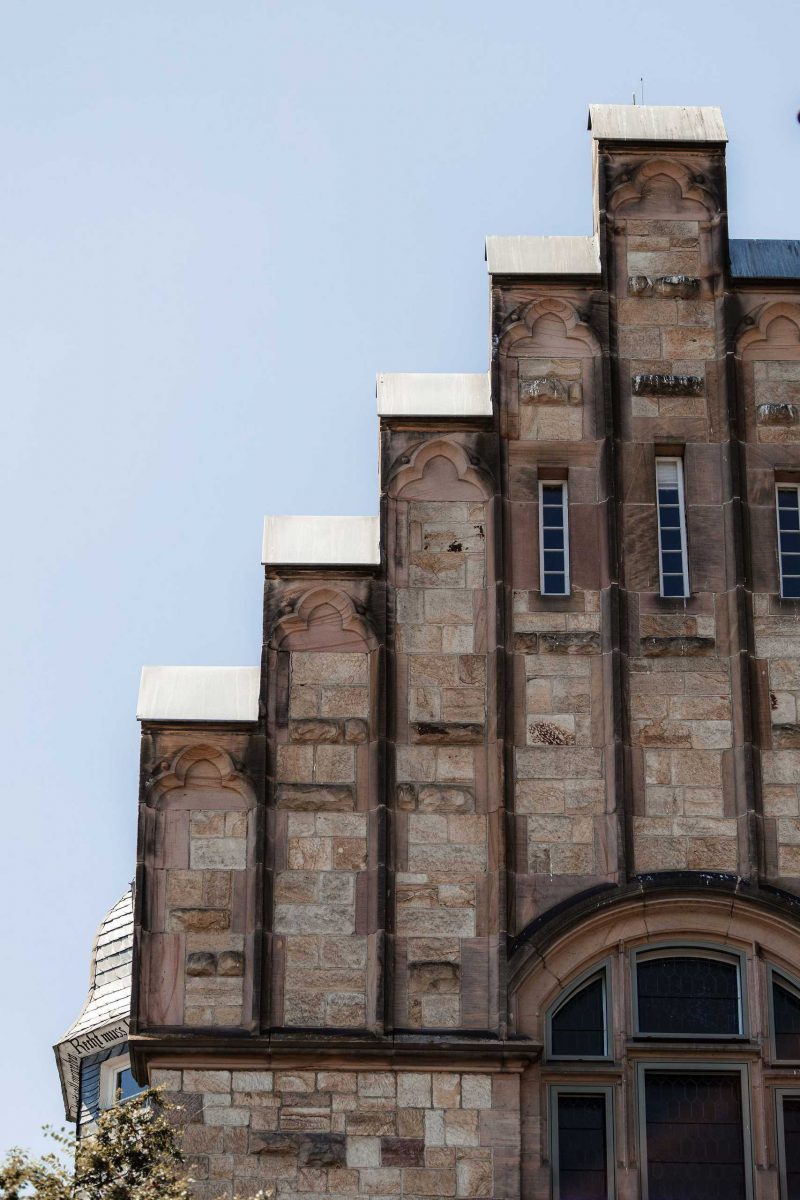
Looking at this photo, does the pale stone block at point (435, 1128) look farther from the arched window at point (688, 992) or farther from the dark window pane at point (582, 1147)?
the arched window at point (688, 992)

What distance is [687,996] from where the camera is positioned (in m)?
26.1

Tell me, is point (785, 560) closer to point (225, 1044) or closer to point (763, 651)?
point (763, 651)

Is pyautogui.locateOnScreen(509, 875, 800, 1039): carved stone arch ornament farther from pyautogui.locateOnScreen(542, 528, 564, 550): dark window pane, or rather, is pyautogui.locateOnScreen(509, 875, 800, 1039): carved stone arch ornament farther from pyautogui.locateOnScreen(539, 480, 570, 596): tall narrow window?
pyautogui.locateOnScreen(542, 528, 564, 550): dark window pane

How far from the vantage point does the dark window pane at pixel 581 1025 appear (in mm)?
25797

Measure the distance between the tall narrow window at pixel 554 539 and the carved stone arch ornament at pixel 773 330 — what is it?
2.38 meters

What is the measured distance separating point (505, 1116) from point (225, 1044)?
249 cm

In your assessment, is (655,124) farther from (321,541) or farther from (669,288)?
(321,541)

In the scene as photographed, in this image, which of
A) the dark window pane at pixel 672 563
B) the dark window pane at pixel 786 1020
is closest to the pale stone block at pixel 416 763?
the dark window pane at pixel 672 563

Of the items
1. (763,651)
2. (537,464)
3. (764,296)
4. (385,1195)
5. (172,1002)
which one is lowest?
(385,1195)

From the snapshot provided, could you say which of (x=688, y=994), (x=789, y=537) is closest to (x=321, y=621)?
(x=789, y=537)

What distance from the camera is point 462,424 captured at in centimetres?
2816

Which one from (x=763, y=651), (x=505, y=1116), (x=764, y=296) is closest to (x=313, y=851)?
(x=505, y=1116)

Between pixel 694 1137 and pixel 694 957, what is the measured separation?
5.35 feet

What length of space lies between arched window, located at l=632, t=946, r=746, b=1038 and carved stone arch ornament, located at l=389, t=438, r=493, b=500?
479cm
